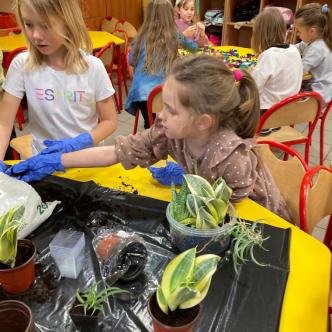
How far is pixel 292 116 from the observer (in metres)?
2.09

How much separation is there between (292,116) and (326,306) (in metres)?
1.49

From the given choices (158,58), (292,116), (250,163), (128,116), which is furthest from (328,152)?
(250,163)

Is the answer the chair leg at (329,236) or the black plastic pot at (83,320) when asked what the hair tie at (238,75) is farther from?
the black plastic pot at (83,320)

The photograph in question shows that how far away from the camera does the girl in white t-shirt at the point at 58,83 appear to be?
1.30 m

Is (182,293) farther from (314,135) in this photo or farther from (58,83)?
(314,135)

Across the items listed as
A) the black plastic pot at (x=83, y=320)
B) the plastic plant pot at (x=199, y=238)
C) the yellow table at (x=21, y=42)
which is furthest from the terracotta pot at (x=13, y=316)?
the yellow table at (x=21, y=42)

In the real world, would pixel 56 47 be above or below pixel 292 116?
above

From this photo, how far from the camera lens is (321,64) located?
279 cm

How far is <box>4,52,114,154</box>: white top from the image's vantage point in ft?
4.89

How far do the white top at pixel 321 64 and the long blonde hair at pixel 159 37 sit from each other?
107 centimetres

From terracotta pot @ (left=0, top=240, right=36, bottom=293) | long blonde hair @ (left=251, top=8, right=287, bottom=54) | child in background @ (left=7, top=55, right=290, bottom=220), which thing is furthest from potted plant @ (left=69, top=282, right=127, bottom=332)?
long blonde hair @ (left=251, top=8, right=287, bottom=54)

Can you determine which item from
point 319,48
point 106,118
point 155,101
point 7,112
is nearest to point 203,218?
point 106,118

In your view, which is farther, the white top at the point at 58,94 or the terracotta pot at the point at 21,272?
the white top at the point at 58,94

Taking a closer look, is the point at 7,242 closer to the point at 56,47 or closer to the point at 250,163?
the point at 250,163
